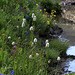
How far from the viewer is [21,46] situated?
14.3ft

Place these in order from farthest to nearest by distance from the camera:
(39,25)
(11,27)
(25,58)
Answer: (39,25) → (11,27) → (25,58)

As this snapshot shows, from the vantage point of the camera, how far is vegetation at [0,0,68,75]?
3.06 metres

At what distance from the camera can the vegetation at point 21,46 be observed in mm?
3059

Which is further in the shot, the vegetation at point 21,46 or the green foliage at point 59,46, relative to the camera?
the green foliage at point 59,46

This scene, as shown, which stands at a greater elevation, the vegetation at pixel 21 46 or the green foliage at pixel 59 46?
the vegetation at pixel 21 46

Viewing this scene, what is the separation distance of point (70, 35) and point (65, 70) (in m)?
3.28

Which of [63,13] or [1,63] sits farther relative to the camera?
[63,13]

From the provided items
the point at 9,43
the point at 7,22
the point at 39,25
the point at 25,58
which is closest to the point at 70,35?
the point at 39,25

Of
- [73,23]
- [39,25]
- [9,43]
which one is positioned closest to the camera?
[9,43]

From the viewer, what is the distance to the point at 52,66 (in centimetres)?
456

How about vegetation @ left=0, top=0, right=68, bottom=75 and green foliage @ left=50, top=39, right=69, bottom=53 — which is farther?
green foliage @ left=50, top=39, right=69, bottom=53

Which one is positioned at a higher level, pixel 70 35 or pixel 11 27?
pixel 11 27

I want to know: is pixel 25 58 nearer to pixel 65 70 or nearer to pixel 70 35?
pixel 65 70

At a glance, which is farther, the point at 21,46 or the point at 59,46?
the point at 59,46
